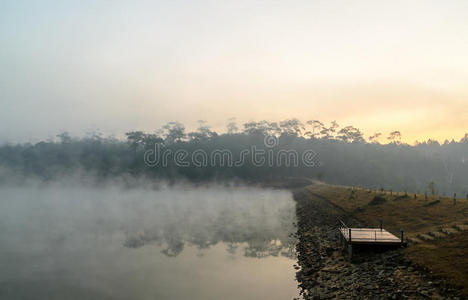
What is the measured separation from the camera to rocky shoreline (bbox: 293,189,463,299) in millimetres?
16906

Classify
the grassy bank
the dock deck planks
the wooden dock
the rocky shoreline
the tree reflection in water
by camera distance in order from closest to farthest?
1. the rocky shoreline
2. the grassy bank
3. the wooden dock
4. the dock deck planks
5. the tree reflection in water

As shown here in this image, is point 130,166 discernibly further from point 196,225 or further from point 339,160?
point 196,225

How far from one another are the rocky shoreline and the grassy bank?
86 cm

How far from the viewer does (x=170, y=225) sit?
4747 cm

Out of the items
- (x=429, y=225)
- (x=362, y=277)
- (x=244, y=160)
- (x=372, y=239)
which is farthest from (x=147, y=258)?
(x=244, y=160)

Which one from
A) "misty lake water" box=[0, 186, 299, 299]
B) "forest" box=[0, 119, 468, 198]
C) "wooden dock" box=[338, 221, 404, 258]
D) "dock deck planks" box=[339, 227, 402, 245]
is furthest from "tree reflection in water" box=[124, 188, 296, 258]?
"forest" box=[0, 119, 468, 198]

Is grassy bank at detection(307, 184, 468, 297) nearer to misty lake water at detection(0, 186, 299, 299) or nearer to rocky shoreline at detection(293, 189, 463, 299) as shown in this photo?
rocky shoreline at detection(293, 189, 463, 299)

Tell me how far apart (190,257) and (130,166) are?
139 meters

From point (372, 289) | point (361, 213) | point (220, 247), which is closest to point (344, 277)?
point (372, 289)

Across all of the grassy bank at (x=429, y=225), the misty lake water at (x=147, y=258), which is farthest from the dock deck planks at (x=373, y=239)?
the misty lake water at (x=147, y=258)

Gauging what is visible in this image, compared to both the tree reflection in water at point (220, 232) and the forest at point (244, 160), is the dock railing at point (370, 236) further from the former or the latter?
the forest at point (244, 160)

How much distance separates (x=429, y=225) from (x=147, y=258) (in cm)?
2816

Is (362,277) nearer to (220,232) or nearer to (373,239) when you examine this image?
(373,239)

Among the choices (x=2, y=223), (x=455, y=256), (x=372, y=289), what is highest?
(x=455, y=256)
